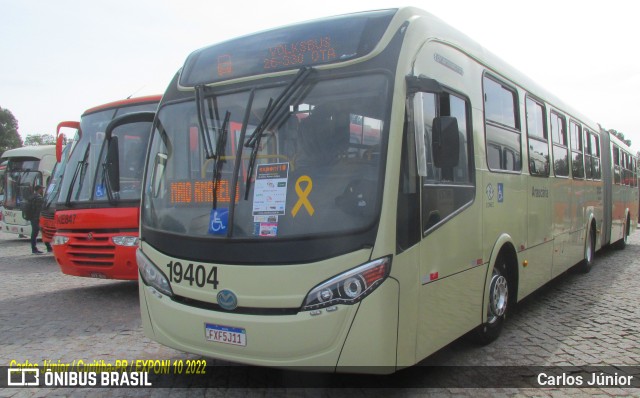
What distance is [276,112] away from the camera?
13.5ft

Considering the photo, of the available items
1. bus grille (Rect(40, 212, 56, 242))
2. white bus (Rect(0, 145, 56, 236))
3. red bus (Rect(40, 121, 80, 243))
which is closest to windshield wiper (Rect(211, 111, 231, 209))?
red bus (Rect(40, 121, 80, 243))

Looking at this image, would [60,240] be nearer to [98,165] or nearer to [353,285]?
[98,165]

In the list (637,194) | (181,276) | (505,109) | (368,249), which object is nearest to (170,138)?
(181,276)

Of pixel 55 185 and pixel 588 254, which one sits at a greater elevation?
pixel 55 185

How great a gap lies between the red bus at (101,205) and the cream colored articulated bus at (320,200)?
11.4 ft

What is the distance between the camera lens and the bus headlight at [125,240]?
798cm

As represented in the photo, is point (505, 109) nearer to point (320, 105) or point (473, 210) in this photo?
point (473, 210)

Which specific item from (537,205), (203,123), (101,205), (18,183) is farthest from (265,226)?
(18,183)

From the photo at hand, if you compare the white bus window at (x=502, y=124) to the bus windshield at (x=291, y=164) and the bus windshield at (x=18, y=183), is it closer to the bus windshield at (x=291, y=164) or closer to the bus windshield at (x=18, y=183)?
the bus windshield at (x=291, y=164)

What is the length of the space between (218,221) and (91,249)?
4.95m

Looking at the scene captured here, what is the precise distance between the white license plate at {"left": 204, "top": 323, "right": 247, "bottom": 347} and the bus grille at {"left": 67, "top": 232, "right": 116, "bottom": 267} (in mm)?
4563

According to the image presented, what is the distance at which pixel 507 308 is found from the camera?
6133 mm

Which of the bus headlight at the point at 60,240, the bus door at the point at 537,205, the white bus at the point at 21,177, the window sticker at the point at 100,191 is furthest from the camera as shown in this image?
the white bus at the point at 21,177

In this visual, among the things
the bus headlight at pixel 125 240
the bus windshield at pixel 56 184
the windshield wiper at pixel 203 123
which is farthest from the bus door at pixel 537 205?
the bus windshield at pixel 56 184
